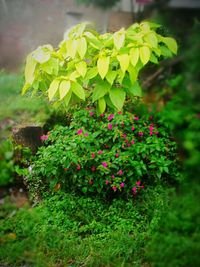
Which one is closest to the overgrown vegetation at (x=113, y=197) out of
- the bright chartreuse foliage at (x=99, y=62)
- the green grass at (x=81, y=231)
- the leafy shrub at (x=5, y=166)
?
the green grass at (x=81, y=231)

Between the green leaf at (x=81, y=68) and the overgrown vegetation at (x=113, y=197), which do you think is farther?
the green leaf at (x=81, y=68)

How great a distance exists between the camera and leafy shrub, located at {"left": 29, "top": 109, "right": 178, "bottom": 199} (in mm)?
3646

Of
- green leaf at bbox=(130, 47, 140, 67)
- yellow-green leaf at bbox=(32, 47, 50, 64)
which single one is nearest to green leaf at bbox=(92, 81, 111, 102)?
green leaf at bbox=(130, 47, 140, 67)

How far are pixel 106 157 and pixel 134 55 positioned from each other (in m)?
0.82

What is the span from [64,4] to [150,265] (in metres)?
2.43

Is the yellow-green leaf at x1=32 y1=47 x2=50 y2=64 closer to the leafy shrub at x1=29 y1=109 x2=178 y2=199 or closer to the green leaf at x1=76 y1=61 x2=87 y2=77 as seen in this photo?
the green leaf at x1=76 y1=61 x2=87 y2=77

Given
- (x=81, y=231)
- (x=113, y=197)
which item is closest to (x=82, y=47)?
(x=113, y=197)

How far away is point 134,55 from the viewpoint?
350 cm

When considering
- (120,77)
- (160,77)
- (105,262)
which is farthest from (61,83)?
(105,262)

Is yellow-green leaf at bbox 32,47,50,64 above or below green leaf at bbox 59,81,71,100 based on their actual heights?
above

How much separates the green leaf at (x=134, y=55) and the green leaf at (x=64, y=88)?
509 millimetres

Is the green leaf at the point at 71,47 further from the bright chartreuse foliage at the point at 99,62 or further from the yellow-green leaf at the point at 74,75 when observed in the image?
the yellow-green leaf at the point at 74,75

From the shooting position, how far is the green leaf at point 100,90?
371cm

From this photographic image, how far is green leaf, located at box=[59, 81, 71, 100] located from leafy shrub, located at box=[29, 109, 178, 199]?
39cm
